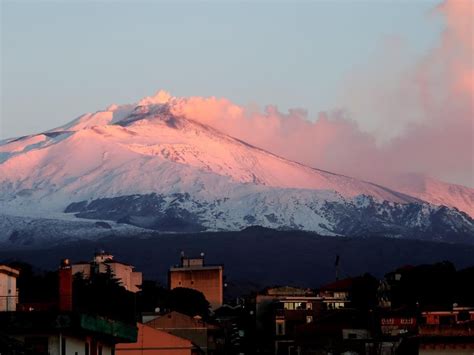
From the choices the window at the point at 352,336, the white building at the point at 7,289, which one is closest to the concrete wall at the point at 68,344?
the white building at the point at 7,289

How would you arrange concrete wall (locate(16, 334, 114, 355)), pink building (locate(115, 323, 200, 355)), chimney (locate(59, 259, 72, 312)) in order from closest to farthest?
concrete wall (locate(16, 334, 114, 355))
chimney (locate(59, 259, 72, 312))
pink building (locate(115, 323, 200, 355))

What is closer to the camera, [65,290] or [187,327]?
[65,290]

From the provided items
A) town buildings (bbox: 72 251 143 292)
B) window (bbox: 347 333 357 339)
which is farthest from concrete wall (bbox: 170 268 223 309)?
window (bbox: 347 333 357 339)

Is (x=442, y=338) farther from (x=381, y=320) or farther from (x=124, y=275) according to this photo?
(x=124, y=275)

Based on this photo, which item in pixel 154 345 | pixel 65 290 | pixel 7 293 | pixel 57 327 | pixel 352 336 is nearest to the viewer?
pixel 57 327

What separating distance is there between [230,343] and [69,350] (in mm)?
82221

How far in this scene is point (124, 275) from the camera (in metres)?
192

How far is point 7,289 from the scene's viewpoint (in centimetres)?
3338

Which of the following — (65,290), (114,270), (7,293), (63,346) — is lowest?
(63,346)

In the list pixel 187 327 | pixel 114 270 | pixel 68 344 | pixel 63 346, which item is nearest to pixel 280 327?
pixel 187 327

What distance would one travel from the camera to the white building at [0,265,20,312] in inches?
1224

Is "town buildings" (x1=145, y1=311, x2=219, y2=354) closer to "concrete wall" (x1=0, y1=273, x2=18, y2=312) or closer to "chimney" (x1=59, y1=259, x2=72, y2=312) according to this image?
"concrete wall" (x1=0, y1=273, x2=18, y2=312)

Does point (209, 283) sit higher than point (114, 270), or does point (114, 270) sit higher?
point (114, 270)

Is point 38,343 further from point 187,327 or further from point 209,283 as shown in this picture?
point 209,283
